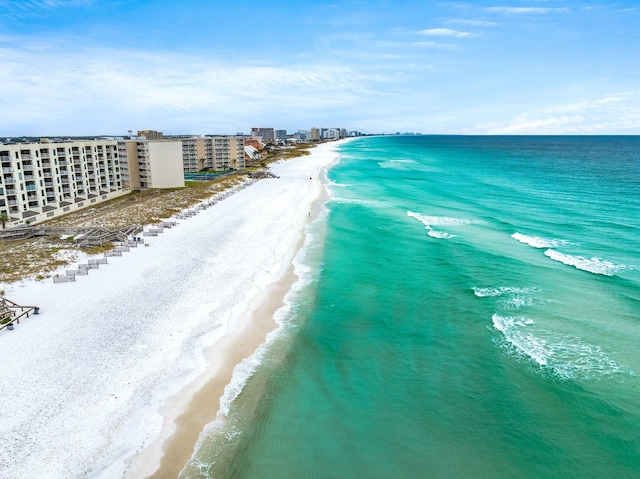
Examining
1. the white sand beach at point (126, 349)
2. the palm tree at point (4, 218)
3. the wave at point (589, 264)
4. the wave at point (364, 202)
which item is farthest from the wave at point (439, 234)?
the palm tree at point (4, 218)

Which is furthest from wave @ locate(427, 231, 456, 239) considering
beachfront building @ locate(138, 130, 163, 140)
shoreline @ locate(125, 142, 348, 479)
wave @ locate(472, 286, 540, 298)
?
beachfront building @ locate(138, 130, 163, 140)

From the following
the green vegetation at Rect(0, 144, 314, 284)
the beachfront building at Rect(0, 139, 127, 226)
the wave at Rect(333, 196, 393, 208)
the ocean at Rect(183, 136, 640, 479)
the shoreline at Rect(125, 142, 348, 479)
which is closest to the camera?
the shoreline at Rect(125, 142, 348, 479)

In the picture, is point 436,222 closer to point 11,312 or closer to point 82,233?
point 82,233

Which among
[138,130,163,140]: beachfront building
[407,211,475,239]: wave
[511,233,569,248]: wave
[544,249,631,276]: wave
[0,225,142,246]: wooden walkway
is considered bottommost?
[544,249,631,276]: wave

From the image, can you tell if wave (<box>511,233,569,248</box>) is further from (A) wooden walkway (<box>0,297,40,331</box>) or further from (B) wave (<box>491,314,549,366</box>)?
(A) wooden walkway (<box>0,297,40,331</box>)

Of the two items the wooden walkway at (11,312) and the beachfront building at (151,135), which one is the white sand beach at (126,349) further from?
the beachfront building at (151,135)

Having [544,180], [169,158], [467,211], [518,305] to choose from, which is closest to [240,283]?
[518,305]

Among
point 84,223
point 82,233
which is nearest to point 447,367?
point 82,233

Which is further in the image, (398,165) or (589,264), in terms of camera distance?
(398,165)
